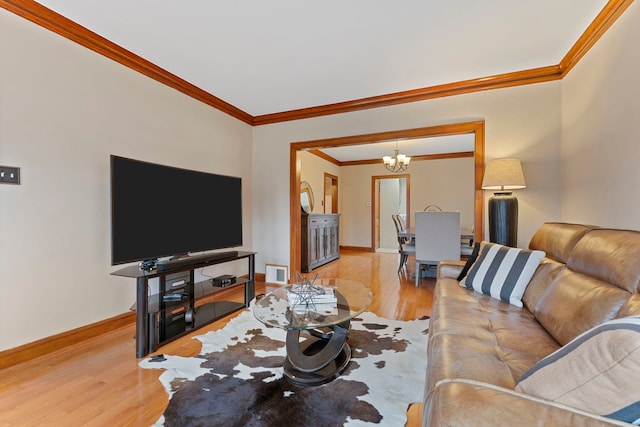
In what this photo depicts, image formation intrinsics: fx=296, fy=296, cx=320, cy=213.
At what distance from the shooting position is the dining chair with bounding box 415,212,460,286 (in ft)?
12.7

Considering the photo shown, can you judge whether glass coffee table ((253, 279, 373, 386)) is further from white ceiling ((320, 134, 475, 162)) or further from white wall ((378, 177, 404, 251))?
white wall ((378, 177, 404, 251))

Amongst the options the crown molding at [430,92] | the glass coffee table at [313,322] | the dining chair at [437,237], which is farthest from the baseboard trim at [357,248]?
the glass coffee table at [313,322]

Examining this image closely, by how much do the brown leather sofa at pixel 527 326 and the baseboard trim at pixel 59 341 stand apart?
2.62 meters

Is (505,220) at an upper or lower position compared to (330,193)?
lower

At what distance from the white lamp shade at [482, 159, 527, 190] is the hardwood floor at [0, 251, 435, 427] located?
2.23m

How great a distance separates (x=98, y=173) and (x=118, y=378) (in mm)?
1632

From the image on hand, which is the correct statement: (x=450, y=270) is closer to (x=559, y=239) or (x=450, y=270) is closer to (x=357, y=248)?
(x=559, y=239)

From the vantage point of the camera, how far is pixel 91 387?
1759mm

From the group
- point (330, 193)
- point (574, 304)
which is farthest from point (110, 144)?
point (330, 193)

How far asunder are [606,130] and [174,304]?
366 cm

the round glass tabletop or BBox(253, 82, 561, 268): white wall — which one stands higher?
BBox(253, 82, 561, 268): white wall

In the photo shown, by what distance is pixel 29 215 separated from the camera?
208cm

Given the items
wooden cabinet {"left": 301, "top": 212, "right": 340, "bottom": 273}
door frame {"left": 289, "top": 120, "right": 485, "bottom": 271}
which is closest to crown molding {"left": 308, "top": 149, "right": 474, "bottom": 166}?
wooden cabinet {"left": 301, "top": 212, "right": 340, "bottom": 273}

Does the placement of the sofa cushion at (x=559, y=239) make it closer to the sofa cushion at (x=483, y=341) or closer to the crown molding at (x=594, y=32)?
the sofa cushion at (x=483, y=341)
